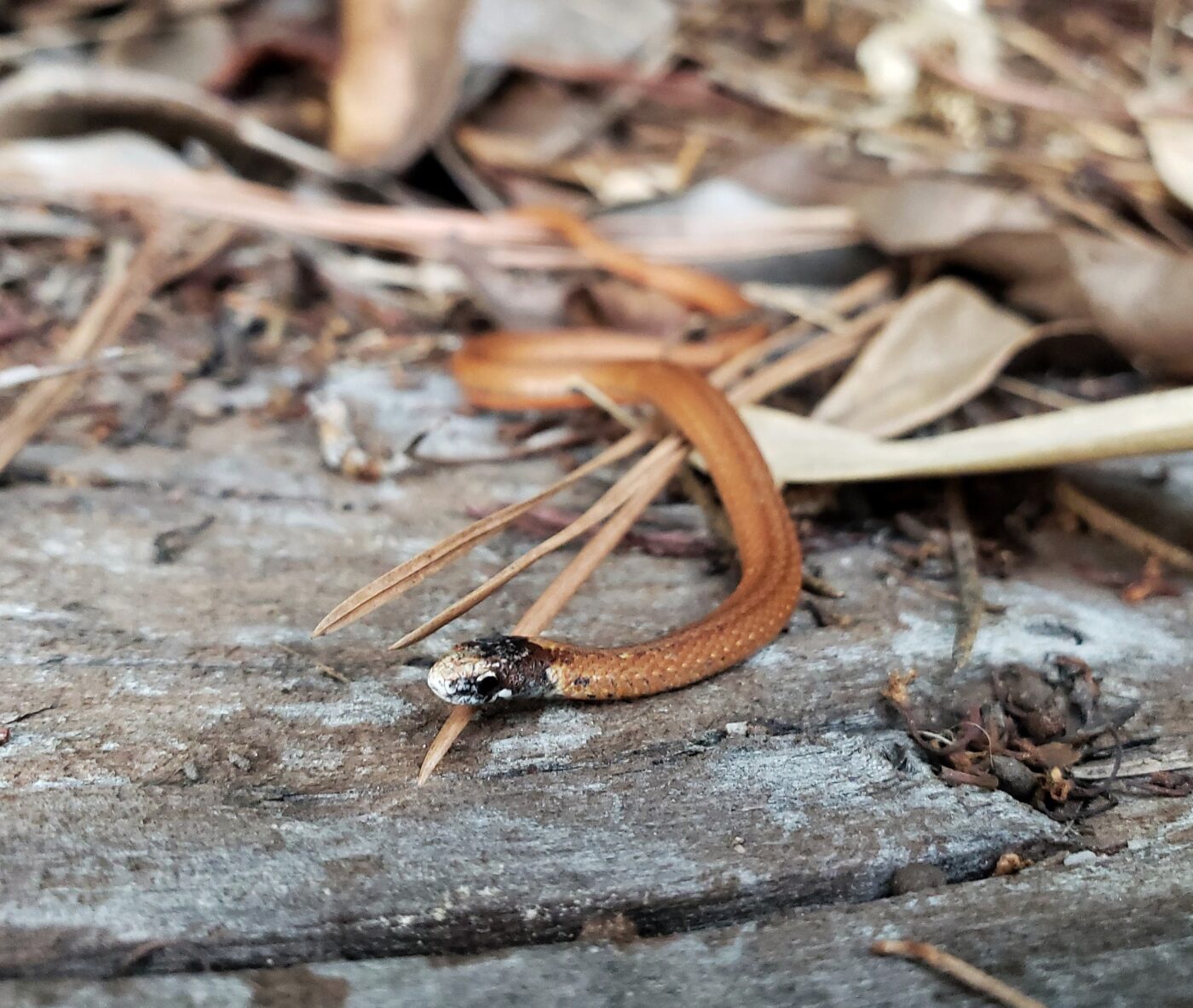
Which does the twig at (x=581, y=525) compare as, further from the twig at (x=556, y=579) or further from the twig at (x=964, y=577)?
the twig at (x=964, y=577)

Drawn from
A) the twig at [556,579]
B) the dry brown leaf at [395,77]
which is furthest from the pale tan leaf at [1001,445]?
the dry brown leaf at [395,77]

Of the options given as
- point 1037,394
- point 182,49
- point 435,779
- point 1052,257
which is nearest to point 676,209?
point 1052,257

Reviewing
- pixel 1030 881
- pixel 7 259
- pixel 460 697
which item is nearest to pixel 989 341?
pixel 1030 881

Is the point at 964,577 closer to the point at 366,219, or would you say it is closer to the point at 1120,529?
the point at 1120,529

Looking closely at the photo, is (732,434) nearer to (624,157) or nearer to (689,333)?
(689,333)

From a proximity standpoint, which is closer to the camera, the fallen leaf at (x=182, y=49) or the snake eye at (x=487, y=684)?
the snake eye at (x=487, y=684)

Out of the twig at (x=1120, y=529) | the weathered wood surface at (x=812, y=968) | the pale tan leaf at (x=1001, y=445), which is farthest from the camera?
the twig at (x=1120, y=529)
